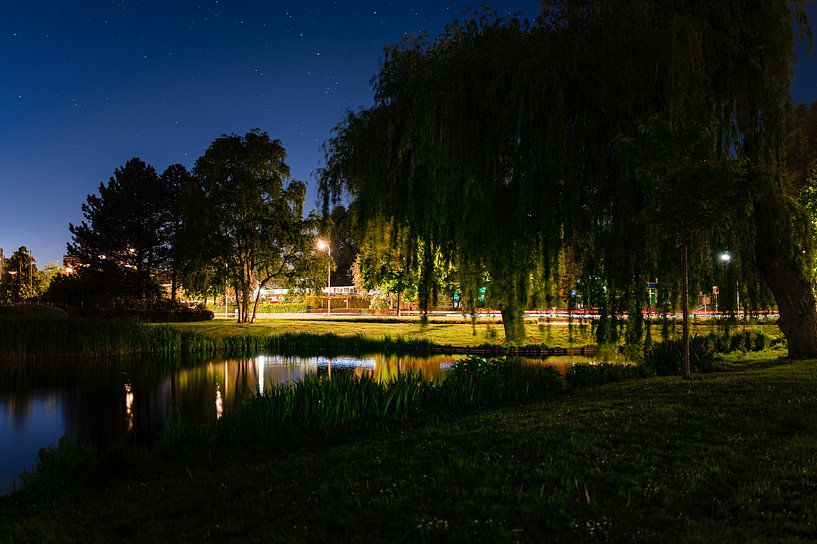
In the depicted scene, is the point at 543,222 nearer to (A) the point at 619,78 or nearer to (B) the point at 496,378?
(A) the point at 619,78

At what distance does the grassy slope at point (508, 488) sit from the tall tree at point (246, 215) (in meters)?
30.2

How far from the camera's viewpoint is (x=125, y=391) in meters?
18.2

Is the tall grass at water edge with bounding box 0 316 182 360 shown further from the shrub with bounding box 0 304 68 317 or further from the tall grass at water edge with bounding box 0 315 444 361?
the shrub with bounding box 0 304 68 317

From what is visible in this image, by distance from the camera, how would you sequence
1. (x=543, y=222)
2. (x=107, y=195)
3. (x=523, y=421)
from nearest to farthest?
(x=543, y=222)
(x=523, y=421)
(x=107, y=195)

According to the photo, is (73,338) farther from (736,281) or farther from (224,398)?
(736,281)

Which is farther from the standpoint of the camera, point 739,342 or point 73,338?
point 73,338

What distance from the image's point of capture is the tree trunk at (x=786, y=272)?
10398 millimetres

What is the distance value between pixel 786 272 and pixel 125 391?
19309 mm

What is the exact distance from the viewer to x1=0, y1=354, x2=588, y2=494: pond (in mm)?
13094

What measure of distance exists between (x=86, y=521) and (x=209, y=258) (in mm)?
31727

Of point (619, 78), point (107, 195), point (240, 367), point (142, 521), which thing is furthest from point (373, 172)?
point (107, 195)

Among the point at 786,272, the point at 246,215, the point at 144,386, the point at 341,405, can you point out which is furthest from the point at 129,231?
the point at 786,272

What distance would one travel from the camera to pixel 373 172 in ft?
30.7

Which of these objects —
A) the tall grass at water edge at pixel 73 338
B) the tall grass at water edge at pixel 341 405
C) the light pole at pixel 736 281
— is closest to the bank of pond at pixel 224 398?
the tall grass at water edge at pixel 341 405
